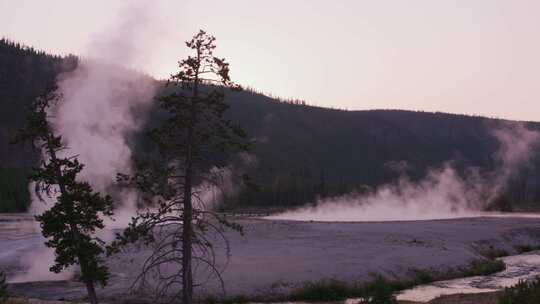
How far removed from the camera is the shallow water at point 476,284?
3378cm

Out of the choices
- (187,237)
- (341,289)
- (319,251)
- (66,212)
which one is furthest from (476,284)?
(66,212)

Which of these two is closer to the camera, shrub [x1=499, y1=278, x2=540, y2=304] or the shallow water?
shrub [x1=499, y1=278, x2=540, y2=304]

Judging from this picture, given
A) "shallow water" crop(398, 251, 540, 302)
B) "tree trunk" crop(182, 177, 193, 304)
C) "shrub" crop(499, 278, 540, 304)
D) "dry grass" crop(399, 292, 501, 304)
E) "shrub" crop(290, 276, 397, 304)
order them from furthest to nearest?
"shallow water" crop(398, 251, 540, 302) → "shrub" crop(290, 276, 397, 304) → "dry grass" crop(399, 292, 501, 304) → "shrub" crop(499, 278, 540, 304) → "tree trunk" crop(182, 177, 193, 304)

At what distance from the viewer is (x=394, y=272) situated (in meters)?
38.5

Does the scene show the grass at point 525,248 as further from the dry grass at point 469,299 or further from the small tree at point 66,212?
the small tree at point 66,212

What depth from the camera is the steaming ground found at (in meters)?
33.6

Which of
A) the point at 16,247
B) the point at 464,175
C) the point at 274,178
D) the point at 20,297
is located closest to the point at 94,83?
the point at 16,247

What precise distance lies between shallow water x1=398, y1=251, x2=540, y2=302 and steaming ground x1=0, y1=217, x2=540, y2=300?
2.54 metres

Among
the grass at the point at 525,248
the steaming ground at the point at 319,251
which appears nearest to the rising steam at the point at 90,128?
the steaming ground at the point at 319,251

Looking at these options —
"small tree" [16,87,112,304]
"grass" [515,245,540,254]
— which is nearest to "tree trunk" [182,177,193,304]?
"small tree" [16,87,112,304]

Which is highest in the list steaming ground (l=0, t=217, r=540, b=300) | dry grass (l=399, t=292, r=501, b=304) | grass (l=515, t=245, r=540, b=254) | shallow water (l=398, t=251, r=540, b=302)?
steaming ground (l=0, t=217, r=540, b=300)

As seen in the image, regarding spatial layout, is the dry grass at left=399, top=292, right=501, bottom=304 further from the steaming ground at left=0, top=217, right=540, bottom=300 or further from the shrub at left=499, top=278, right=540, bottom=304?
the shrub at left=499, top=278, right=540, bottom=304

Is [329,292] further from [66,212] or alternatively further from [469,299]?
[66,212]

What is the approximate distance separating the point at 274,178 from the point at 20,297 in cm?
13719
